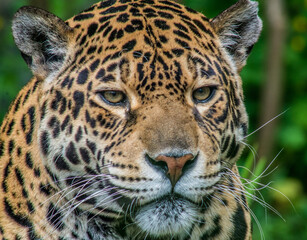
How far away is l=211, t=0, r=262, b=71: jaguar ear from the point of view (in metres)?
4.97

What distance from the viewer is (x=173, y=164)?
3.95m

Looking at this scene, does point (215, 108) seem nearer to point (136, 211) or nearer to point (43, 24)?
point (136, 211)

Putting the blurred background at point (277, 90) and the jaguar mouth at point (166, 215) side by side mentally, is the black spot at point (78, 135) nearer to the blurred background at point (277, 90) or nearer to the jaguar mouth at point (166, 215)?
the jaguar mouth at point (166, 215)

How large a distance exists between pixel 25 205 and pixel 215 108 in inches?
62.0

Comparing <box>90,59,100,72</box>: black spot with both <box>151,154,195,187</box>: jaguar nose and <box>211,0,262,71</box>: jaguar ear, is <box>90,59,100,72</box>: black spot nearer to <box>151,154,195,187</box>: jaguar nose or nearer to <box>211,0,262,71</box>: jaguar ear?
<box>151,154,195,187</box>: jaguar nose

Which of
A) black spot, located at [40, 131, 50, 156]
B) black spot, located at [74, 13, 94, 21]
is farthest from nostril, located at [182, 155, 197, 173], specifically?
black spot, located at [74, 13, 94, 21]

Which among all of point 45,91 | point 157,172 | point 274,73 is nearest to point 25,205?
point 45,91

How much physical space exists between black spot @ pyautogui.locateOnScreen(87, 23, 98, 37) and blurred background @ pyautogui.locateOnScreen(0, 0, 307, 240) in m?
5.92

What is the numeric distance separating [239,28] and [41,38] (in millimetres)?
1621

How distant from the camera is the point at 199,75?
453 cm

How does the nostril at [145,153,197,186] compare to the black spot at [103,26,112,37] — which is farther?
the black spot at [103,26,112,37]

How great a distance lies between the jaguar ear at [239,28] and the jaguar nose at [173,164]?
1.37 meters

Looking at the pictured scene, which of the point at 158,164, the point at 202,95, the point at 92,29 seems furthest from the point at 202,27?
the point at 158,164

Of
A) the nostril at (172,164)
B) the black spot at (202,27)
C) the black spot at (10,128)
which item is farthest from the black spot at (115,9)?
the nostril at (172,164)
